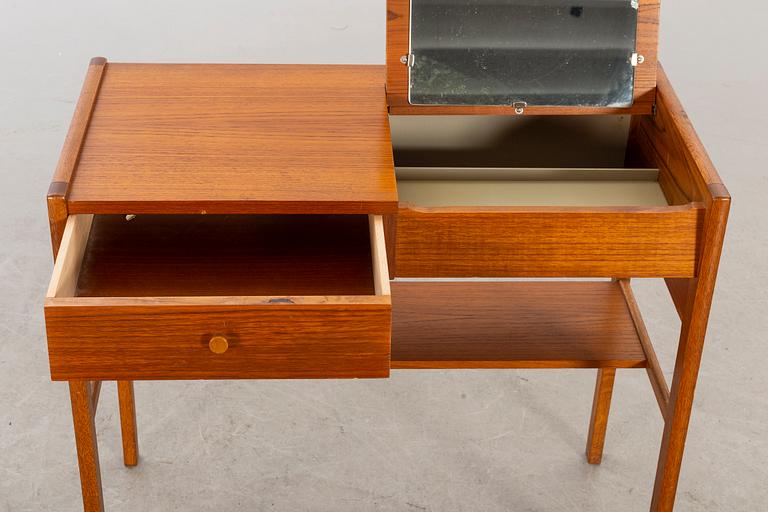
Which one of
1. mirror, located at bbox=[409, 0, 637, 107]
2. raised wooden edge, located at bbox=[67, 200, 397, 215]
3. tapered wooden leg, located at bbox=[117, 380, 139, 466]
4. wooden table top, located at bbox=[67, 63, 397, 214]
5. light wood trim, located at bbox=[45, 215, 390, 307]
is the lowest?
tapered wooden leg, located at bbox=[117, 380, 139, 466]

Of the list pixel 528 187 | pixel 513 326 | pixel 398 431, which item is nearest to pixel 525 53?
pixel 528 187

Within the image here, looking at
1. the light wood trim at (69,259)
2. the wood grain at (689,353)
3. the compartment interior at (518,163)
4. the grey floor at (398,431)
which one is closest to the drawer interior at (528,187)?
the compartment interior at (518,163)

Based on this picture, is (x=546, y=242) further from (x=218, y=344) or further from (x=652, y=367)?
(x=218, y=344)

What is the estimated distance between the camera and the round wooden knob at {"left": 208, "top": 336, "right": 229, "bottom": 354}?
2047mm

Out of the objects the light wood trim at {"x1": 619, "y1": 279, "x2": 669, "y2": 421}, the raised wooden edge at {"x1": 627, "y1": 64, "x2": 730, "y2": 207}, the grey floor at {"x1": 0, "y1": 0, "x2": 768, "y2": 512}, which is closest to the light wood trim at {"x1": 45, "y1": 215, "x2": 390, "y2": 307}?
the raised wooden edge at {"x1": 627, "y1": 64, "x2": 730, "y2": 207}

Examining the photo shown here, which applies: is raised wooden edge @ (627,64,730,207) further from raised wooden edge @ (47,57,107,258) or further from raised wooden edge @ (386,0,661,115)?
raised wooden edge @ (47,57,107,258)

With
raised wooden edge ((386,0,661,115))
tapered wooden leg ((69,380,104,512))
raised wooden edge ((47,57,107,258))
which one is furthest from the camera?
raised wooden edge ((386,0,661,115))

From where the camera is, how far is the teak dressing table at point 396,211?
208 cm

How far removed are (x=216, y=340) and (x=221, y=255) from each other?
437 mm

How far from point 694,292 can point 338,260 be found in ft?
2.15

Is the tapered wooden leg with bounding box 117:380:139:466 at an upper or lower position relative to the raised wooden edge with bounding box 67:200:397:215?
lower

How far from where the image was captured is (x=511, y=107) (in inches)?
99.0

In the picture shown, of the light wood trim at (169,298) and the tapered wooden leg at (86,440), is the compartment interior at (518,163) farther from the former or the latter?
the tapered wooden leg at (86,440)

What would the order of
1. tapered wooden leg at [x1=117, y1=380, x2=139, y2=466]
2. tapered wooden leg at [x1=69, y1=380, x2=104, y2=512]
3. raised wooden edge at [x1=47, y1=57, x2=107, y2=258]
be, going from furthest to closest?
tapered wooden leg at [x1=117, y1=380, x2=139, y2=466] < tapered wooden leg at [x1=69, y1=380, x2=104, y2=512] < raised wooden edge at [x1=47, y1=57, x2=107, y2=258]
